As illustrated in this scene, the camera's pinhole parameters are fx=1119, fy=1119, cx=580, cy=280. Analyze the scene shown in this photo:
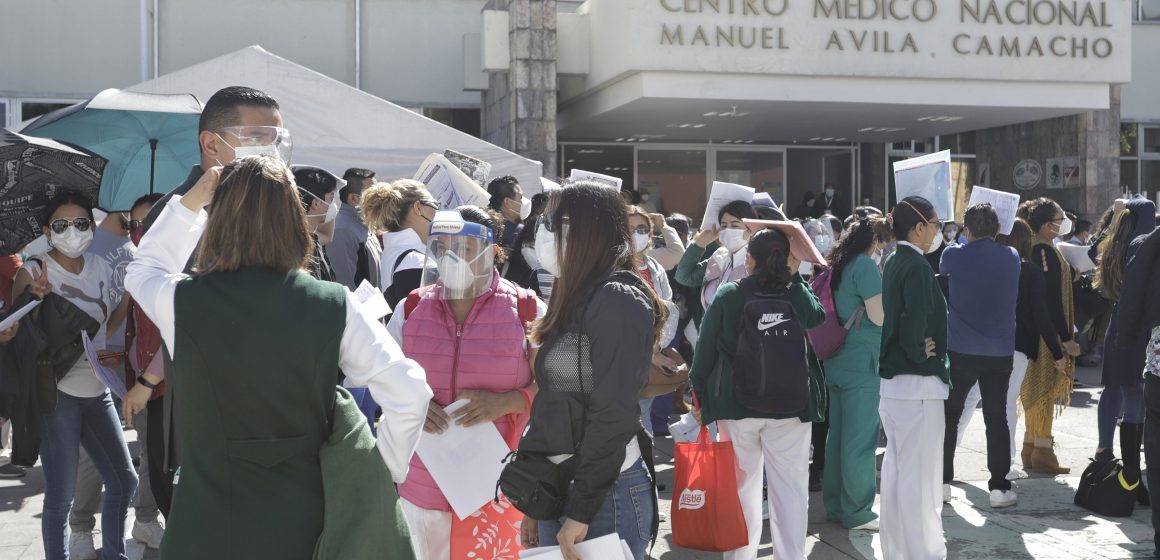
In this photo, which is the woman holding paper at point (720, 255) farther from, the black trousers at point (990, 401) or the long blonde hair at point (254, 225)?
the long blonde hair at point (254, 225)

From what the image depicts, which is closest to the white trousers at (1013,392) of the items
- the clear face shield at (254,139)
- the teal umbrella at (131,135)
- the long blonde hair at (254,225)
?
the teal umbrella at (131,135)

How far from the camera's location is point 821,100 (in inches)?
655

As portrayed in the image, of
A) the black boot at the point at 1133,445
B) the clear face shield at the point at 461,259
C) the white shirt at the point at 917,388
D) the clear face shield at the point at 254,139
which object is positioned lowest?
the black boot at the point at 1133,445

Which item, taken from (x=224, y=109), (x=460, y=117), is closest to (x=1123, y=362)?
(x=224, y=109)

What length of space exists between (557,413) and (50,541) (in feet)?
10.4

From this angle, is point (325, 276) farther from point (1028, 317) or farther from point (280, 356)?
point (1028, 317)

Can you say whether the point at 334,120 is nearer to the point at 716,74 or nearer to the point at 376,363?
the point at 716,74

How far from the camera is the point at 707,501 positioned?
4949mm

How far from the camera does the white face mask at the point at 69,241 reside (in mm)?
5598

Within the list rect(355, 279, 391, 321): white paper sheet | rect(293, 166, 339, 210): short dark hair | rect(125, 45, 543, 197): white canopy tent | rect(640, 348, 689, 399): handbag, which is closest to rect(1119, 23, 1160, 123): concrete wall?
rect(125, 45, 543, 197): white canopy tent

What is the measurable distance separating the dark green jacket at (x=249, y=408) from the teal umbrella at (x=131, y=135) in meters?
3.89

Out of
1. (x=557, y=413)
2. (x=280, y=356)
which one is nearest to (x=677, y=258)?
(x=557, y=413)

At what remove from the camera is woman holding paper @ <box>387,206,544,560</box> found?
158 inches

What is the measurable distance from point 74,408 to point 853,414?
427 centimetres
